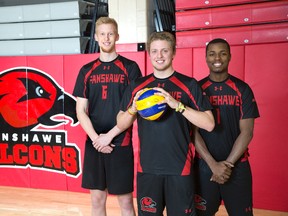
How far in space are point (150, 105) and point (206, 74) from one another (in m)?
1.94

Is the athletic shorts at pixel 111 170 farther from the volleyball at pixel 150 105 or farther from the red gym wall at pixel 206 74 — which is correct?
the red gym wall at pixel 206 74

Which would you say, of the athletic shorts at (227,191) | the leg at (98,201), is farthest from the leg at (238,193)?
the leg at (98,201)

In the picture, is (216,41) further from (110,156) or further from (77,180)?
(77,180)

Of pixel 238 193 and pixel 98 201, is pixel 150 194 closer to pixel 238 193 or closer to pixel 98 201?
pixel 238 193

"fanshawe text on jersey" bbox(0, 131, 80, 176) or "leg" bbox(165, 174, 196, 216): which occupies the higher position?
"leg" bbox(165, 174, 196, 216)

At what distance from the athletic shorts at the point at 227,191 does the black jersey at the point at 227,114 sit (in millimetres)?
105

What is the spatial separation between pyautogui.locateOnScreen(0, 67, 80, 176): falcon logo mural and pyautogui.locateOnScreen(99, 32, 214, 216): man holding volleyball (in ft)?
7.52

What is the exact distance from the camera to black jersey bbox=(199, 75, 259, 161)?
222 cm

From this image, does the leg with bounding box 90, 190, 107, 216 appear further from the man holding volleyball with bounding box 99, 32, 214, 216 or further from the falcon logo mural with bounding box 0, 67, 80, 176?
the falcon logo mural with bounding box 0, 67, 80, 176

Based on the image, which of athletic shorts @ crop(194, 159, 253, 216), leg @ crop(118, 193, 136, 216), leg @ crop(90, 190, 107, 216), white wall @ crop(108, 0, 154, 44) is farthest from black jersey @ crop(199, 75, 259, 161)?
white wall @ crop(108, 0, 154, 44)

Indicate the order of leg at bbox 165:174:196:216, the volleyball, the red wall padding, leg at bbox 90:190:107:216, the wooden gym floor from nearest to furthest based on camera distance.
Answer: the volleyball → leg at bbox 165:174:196:216 → leg at bbox 90:190:107:216 → the red wall padding → the wooden gym floor

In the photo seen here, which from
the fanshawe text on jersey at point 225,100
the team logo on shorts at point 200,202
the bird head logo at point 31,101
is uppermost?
the fanshawe text on jersey at point 225,100

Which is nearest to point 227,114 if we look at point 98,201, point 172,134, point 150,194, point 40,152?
point 172,134

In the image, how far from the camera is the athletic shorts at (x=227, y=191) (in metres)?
2.17
